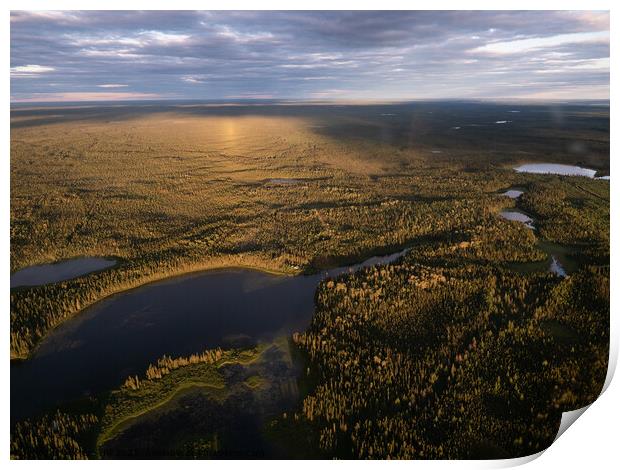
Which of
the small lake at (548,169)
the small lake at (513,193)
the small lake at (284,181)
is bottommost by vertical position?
the small lake at (513,193)

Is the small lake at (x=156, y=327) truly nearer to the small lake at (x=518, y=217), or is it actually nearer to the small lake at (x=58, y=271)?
the small lake at (x=58, y=271)

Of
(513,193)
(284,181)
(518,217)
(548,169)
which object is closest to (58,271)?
(284,181)

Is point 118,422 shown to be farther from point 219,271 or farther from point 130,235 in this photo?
point 130,235

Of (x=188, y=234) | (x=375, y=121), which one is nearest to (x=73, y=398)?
(x=188, y=234)

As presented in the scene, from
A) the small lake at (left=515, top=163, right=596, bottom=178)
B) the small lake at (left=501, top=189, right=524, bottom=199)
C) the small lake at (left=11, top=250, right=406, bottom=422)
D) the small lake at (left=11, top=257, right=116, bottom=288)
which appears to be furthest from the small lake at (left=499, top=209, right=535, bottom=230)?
the small lake at (left=11, top=257, right=116, bottom=288)

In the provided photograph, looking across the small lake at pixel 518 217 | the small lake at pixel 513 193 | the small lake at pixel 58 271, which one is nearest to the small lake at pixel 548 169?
the small lake at pixel 513 193
